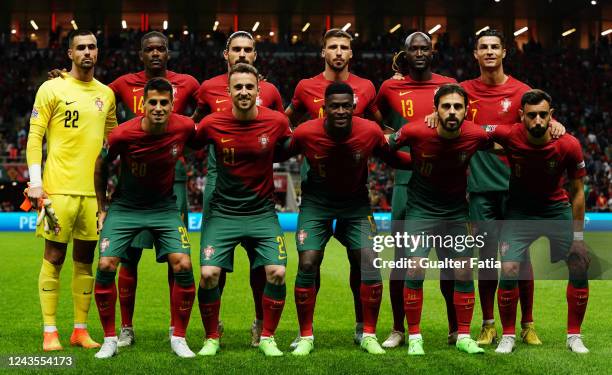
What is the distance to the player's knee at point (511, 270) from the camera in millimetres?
6797

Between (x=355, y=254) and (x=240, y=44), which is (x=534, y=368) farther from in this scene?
(x=240, y=44)

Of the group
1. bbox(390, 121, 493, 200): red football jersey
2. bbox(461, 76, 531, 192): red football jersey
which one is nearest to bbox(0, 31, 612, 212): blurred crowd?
bbox(461, 76, 531, 192): red football jersey

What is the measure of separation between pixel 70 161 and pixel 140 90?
94 centimetres

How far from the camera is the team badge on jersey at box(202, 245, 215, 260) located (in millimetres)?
6480

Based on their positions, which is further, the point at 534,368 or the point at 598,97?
the point at 598,97

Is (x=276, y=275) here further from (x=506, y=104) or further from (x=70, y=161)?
(x=506, y=104)

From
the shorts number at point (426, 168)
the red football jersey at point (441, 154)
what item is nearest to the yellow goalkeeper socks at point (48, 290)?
the red football jersey at point (441, 154)

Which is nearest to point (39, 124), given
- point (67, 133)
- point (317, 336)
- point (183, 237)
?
point (67, 133)

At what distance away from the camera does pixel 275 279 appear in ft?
21.3

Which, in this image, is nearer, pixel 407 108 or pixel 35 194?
pixel 35 194

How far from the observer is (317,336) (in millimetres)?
7703

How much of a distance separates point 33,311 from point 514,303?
526cm

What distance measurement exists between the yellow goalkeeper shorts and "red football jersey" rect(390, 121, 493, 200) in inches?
97.7

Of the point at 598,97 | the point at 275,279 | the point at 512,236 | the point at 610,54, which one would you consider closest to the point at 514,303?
the point at 512,236
